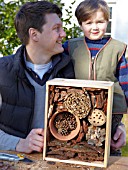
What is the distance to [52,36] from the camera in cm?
180

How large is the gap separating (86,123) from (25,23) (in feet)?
2.30

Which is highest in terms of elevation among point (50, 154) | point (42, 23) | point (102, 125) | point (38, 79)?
point (42, 23)

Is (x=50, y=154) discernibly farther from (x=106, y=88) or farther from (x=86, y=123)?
(x=106, y=88)

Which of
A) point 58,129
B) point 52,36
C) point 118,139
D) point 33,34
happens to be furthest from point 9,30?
point 58,129

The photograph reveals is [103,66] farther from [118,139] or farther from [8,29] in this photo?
[8,29]

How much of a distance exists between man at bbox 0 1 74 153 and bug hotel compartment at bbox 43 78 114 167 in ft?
0.87

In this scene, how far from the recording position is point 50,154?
1.55 m

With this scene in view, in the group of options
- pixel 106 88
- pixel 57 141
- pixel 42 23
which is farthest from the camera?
pixel 42 23

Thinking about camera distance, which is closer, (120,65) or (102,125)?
(102,125)

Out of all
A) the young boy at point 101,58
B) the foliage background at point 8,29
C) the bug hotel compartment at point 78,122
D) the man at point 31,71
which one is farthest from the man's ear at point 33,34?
the foliage background at point 8,29

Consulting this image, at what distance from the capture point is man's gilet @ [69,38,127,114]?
1880 millimetres

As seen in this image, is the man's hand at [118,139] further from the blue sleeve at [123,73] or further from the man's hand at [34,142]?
the man's hand at [34,142]

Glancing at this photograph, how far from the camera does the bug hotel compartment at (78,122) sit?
147cm

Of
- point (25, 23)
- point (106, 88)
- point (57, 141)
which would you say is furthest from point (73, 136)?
point (25, 23)
